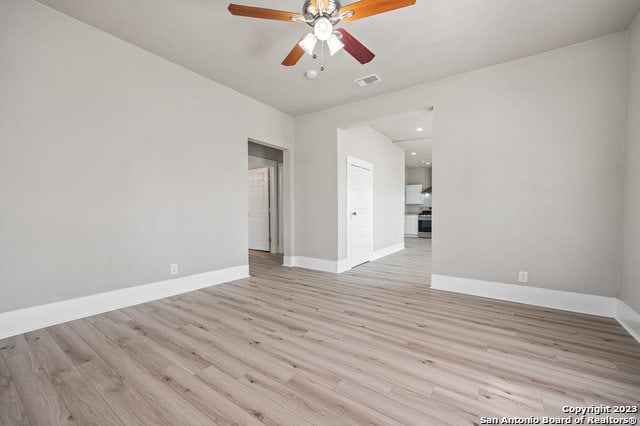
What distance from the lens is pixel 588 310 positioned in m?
2.65

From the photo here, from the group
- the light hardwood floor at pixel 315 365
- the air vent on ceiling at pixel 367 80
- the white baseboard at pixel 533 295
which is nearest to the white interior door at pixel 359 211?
the air vent on ceiling at pixel 367 80

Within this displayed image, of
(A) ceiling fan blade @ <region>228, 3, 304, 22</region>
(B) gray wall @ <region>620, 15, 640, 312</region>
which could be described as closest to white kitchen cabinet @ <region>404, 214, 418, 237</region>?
(B) gray wall @ <region>620, 15, 640, 312</region>

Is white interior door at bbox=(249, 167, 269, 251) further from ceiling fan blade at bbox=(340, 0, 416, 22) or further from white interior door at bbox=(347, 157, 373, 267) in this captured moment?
ceiling fan blade at bbox=(340, 0, 416, 22)

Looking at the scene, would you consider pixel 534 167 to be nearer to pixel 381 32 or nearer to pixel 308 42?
pixel 381 32

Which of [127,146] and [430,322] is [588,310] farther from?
[127,146]

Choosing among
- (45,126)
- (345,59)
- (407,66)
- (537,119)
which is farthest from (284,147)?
(537,119)

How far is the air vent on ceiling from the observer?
339cm

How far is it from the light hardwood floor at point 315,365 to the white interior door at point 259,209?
148 inches

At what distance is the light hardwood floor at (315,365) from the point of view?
4.41 ft

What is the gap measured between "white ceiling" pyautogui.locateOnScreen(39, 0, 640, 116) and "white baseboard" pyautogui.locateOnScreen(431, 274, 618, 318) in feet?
8.76

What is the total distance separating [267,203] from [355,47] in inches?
189

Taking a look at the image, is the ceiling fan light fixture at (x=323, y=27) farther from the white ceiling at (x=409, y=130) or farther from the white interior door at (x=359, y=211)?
the white interior door at (x=359, y=211)

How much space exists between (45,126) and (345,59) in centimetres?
304

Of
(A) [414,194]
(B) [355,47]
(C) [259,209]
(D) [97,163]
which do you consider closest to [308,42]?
(B) [355,47]
